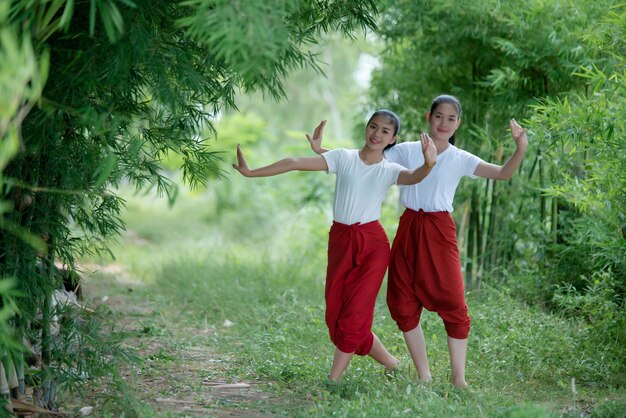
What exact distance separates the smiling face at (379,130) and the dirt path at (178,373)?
139cm

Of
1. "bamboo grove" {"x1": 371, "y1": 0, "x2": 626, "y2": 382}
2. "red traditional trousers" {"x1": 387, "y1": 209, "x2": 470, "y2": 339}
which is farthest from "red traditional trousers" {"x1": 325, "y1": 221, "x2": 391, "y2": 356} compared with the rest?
"bamboo grove" {"x1": 371, "y1": 0, "x2": 626, "y2": 382}

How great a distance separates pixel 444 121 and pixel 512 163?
1.35 ft

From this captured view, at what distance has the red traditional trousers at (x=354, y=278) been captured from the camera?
13.3 ft

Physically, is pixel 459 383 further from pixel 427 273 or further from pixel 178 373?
pixel 178 373

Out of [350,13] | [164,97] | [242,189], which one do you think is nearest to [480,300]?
[350,13]

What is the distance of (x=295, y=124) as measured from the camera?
717 inches

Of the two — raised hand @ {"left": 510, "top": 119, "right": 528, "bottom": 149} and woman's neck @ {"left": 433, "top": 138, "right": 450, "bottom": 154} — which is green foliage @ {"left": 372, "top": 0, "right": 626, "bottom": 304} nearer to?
raised hand @ {"left": 510, "top": 119, "right": 528, "bottom": 149}

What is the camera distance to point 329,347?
203 inches

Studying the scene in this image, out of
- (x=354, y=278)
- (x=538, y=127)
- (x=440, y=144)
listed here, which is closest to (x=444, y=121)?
(x=440, y=144)

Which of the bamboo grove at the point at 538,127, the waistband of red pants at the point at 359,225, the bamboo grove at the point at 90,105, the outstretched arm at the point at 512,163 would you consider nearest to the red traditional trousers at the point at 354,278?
the waistband of red pants at the point at 359,225

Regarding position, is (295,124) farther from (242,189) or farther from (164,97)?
(164,97)

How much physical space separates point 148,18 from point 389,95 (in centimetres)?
391

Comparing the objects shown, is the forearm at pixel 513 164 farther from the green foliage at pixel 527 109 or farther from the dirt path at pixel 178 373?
the dirt path at pixel 178 373

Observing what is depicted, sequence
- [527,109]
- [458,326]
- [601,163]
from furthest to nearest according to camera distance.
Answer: [527,109], [601,163], [458,326]
